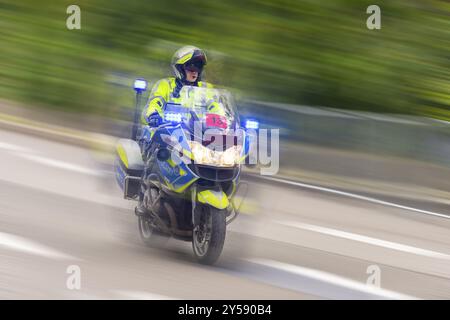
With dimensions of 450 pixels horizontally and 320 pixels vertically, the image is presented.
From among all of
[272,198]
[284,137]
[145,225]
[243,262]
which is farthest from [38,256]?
[284,137]

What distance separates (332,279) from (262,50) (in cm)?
819

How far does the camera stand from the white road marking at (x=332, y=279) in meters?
8.02

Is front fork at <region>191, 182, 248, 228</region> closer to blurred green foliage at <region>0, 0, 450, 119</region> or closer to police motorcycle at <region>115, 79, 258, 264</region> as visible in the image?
police motorcycle at <region>115, 79, 258, 264</region>

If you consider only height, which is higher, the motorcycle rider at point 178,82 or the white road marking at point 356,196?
the white road marking at point 356,196

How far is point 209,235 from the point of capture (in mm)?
7855

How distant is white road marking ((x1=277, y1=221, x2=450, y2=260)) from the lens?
987cm

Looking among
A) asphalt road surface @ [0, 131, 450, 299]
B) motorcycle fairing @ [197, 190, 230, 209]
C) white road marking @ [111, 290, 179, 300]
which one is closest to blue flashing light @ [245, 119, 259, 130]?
motorcycle fairing @ [197, 190, 230, 209]

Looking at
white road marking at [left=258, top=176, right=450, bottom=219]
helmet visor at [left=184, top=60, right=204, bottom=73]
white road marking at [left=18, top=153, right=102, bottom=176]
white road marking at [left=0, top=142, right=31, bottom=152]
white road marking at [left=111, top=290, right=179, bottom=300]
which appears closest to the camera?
white road marking at [left=111, top=290, right=179, bottom=300]

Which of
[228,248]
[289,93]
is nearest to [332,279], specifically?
[228,248]

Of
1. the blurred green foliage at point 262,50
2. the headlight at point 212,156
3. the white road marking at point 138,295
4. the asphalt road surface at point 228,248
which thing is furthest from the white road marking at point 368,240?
the blurred green foliage at point 262,50

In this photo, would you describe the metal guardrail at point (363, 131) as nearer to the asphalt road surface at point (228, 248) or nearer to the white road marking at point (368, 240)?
the asphalt road surface at point (228, 248)

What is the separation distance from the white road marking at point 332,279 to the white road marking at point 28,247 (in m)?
1.54

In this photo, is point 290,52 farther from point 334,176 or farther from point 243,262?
point 243,262

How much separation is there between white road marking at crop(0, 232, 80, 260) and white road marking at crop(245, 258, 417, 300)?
1.54m
